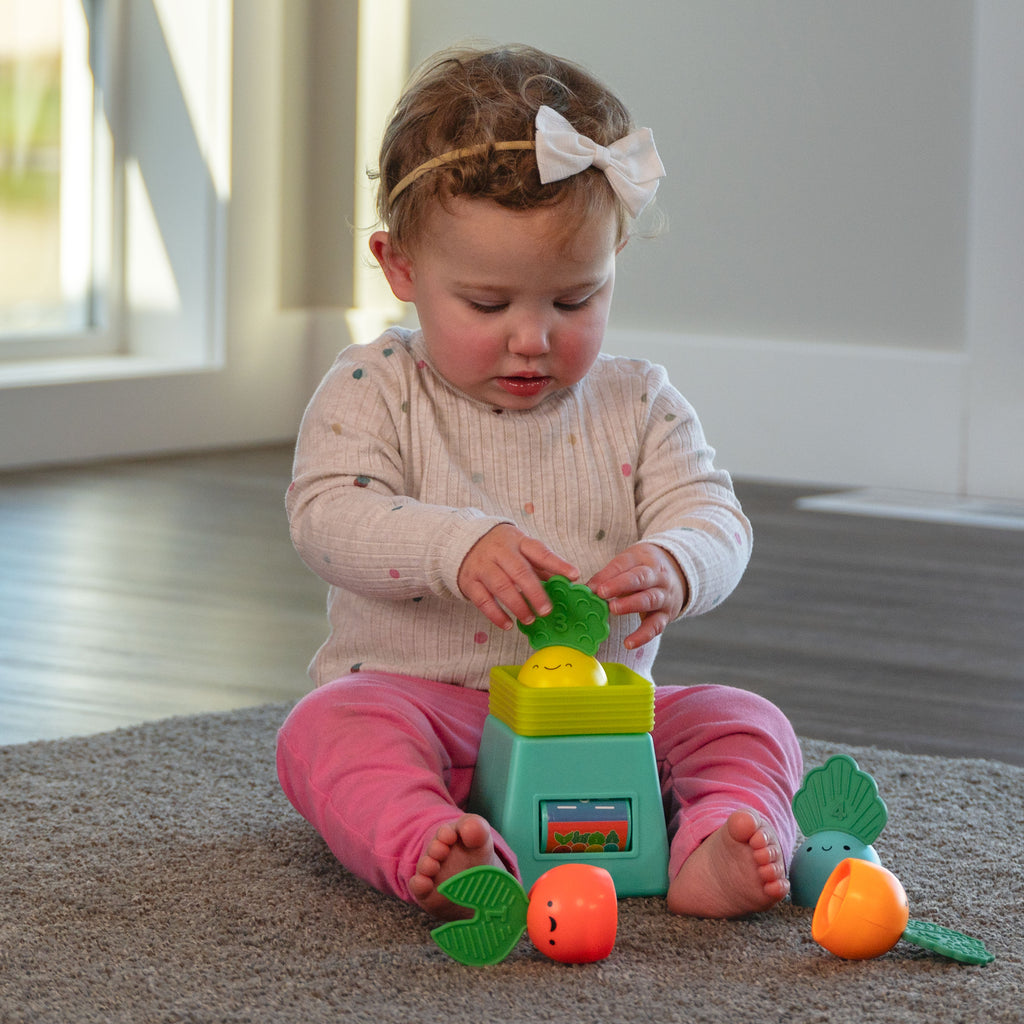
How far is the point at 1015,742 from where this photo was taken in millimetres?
1344

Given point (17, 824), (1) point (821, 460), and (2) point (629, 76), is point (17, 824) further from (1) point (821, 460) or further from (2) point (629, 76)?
(2) point (629, 76)

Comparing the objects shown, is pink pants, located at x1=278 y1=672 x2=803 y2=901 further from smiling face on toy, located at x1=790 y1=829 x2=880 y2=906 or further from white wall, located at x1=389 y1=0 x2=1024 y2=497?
white wall, located at x1=389 y1=0 x2=1024 y2=497

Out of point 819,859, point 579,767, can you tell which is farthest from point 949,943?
point 579,767

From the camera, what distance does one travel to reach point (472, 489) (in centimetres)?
112

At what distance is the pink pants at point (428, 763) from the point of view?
3.06 ft

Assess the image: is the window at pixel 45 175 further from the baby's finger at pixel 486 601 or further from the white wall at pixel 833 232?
the baby's finger at pixel 486 601

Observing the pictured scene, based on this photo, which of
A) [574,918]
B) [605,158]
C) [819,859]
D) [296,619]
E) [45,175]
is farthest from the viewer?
[45,175]

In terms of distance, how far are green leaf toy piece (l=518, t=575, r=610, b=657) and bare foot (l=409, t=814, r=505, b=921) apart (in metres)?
0.14

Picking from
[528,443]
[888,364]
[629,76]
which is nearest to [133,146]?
[629,76]

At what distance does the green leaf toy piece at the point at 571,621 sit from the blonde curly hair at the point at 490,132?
0.23 metres

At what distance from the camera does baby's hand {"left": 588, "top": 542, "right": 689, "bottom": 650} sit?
969 mm

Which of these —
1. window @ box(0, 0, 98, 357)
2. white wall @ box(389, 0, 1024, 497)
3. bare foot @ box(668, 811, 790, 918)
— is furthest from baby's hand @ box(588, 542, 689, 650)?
window @ box(0, 0, 98, 357)

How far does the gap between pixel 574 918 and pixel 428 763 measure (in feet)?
0.59

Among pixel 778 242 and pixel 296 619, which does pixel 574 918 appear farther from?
pixel 778 242
